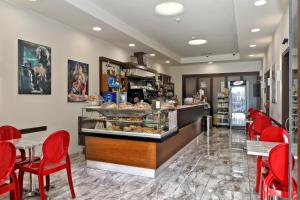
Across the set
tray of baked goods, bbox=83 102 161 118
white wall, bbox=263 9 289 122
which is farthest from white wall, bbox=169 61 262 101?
tray of baked goods, bbox=83 102 161 118

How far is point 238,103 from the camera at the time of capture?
972 cm

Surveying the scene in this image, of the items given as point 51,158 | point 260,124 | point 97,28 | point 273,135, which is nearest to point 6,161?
point 51,158

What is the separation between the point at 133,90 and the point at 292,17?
6384 mm

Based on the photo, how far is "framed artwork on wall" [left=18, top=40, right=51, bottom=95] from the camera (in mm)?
4055

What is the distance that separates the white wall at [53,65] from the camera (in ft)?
12.5

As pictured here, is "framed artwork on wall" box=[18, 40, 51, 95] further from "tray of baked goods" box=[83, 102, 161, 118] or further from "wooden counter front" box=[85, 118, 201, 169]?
"wooden counter front" box=[85, 118, 201, 169]

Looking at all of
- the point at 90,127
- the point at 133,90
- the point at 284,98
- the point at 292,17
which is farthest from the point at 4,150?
the point at 133,90

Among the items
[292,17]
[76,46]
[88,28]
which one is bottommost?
[292,17]

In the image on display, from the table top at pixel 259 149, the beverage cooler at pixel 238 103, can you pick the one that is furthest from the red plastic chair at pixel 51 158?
the beverage cooler at pixel 238 103

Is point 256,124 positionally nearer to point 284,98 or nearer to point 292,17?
point 284,98

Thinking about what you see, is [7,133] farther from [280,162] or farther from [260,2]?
[260,2]

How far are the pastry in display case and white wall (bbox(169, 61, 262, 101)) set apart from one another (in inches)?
271

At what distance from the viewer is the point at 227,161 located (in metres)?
4.77

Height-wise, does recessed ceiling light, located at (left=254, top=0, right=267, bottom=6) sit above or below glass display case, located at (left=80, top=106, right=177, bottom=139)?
above
